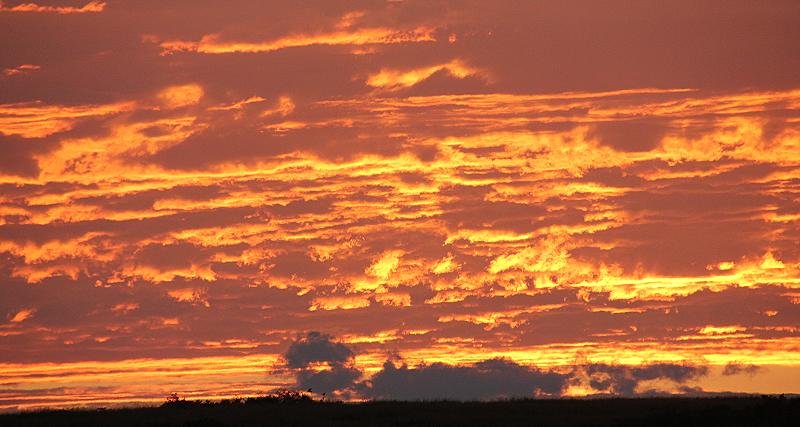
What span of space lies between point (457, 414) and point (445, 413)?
2.92ft

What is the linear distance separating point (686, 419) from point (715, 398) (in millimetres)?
10120

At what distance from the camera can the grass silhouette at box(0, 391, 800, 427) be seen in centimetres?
8375

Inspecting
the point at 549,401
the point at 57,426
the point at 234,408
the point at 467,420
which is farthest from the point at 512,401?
the point at 57,426

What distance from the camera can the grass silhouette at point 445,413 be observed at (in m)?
83.8

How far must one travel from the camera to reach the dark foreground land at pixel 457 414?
3292 inches

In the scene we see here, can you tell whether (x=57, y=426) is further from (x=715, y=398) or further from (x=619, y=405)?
(x=715, y=398)

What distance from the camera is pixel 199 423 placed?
84750mm

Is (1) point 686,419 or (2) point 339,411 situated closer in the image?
(1) point 686,419

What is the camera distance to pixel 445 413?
8944 centimetres

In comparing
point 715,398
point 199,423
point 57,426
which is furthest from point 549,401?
point 57,426

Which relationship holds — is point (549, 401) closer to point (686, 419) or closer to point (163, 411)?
point (686, 419)

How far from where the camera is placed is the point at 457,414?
291 feet

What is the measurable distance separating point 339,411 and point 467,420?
861 centimetres

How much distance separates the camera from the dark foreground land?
83625mm
